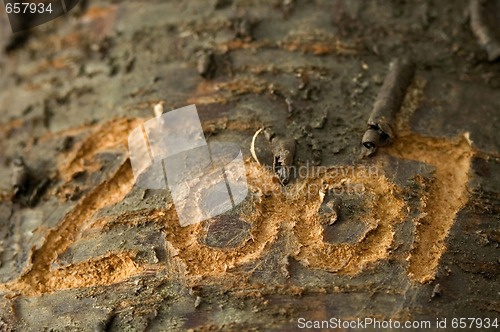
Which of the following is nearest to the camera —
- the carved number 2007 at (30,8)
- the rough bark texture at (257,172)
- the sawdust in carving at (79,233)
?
the rough bark texture at (257,172)

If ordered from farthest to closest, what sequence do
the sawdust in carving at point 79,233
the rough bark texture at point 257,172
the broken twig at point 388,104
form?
the broken twig at point 388,104 < the sawdust in carving at point 79,233 < the rough bark texture at point 257,172

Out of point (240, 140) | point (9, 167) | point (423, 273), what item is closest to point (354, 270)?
point (423, 273)

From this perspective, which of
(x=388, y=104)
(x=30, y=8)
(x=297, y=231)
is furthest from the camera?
(x=30, y=8)

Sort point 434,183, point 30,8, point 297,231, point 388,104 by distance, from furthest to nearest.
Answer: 1. point 30,8
2. point 388,104
3. point 434,183
4. point 297,231

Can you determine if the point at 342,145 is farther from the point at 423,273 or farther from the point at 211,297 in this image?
the point at 211,297

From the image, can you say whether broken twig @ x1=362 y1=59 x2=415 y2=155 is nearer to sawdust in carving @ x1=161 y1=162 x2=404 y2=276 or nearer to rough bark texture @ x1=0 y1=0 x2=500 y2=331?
rough bark texture @ x1=0 y1=0 x2=500 y2=331

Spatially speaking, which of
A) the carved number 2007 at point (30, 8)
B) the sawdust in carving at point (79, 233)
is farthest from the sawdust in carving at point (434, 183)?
the carved number 2007 at point (30, 8)

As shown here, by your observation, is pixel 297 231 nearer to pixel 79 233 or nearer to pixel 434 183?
pixel 434 183

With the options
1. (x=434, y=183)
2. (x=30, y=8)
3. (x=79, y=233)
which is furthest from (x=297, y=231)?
(x=30, y=8)

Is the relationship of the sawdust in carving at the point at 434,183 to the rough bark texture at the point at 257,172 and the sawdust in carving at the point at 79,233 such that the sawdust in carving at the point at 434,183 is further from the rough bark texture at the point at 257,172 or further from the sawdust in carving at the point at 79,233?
the sawdust in carving at the point at 79,233
